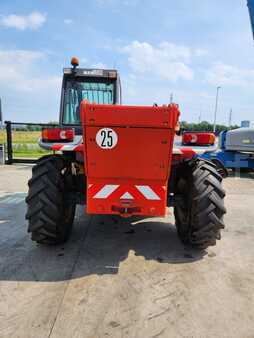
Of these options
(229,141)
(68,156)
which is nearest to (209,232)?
(68,156)

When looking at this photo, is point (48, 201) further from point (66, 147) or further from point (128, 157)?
point (128, 157)

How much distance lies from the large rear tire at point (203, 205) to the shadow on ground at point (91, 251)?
0.25 meters

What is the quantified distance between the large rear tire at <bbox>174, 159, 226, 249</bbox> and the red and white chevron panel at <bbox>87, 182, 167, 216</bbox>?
44 cm

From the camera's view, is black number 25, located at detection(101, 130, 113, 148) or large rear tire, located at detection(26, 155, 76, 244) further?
large rear tire, located at detection(26, 155, 76, 244)

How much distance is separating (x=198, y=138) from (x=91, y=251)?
72.0 inches

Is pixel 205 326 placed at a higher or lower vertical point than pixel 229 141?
lower

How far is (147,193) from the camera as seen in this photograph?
279cm

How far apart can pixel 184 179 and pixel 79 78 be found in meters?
3.00

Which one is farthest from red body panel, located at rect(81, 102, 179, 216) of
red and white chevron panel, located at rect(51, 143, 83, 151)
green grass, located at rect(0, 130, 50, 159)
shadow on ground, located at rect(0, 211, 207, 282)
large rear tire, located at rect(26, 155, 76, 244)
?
green grass, located at rect(0, 130, 50, 159)

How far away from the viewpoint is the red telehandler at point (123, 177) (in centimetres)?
252

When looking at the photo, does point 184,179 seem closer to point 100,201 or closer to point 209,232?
point 209,232

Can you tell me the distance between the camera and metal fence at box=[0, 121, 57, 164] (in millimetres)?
11227

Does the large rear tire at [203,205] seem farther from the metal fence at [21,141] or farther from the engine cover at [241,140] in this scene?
the metal fence at [21,141]

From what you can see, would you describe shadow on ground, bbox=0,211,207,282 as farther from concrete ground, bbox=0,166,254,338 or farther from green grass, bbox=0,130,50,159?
green grass, bbox=0,130,50,159
